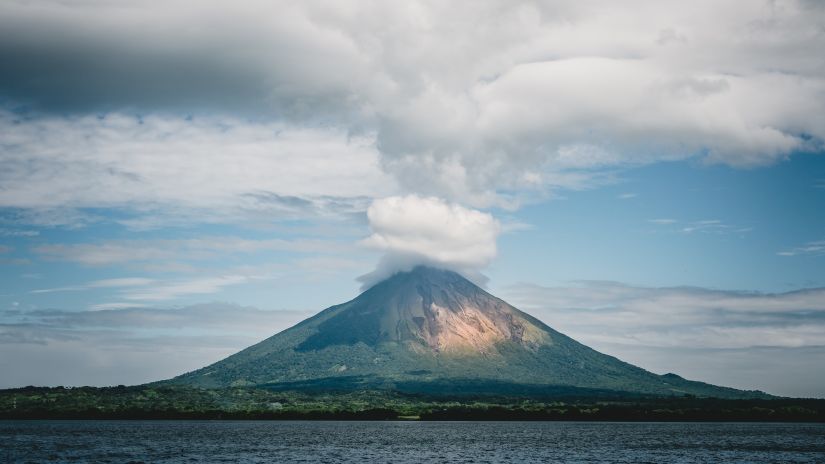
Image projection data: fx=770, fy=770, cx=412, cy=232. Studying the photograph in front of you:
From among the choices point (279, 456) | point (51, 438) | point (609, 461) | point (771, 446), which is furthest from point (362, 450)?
point (771, 446)

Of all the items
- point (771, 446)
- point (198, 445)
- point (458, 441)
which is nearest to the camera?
point (198, 445)

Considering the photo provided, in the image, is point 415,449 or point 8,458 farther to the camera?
point 415,449

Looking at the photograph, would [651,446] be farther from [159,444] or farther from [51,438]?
[51,438]

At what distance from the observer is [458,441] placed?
554ft

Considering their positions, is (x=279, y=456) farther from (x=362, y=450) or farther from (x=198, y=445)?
(x=198, y=445)

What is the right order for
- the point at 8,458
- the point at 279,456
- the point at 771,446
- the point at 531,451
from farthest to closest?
1. the point at 771,446
2. the point at 531,451
3. the point at 279,456
4. the point at 8,458

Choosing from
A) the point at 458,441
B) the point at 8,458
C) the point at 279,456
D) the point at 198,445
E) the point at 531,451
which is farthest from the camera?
the point at 458,441

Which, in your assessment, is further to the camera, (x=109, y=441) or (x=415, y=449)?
(x=109, y=441)

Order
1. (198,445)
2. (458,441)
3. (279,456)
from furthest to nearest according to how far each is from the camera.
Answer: (458,441), (198,445), (279,456)

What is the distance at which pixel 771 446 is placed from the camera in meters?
158

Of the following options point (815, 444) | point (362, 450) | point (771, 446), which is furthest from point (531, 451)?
point (815, 444)

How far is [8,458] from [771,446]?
140057 millimetres

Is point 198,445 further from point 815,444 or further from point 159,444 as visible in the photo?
point 815,444

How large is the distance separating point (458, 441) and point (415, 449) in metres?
29.2
